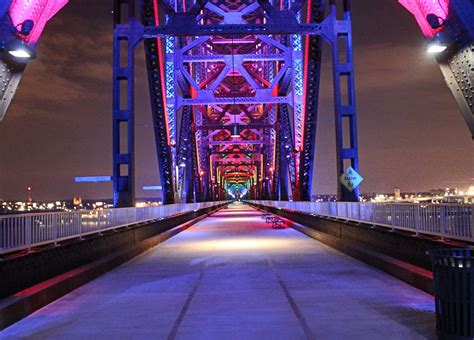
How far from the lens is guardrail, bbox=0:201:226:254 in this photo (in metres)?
9.84

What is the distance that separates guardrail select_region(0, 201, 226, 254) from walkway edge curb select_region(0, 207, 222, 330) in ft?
2.44

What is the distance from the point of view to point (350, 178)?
864 inches

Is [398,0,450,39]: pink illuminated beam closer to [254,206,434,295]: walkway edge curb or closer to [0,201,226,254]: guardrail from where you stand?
[254,206,434,295]: walkway edge curb

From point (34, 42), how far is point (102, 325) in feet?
15.1

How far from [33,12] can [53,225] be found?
14.5 feet

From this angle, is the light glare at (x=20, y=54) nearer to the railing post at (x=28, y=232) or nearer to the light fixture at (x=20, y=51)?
the light fixture at (x=20, y=51)

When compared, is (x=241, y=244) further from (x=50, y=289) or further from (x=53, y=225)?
(x=50, y=289)

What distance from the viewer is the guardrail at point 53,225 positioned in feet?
32.3

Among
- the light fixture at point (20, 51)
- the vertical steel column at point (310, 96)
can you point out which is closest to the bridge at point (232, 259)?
the light fixture at point (20, 51)

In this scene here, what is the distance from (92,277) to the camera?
41.1 ft

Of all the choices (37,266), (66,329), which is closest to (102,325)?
(66,329)

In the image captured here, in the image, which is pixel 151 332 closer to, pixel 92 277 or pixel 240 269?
pixel 92 277

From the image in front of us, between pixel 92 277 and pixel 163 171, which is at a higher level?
pixel 163 171

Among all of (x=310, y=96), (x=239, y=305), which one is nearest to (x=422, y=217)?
(x=239, y=305)
